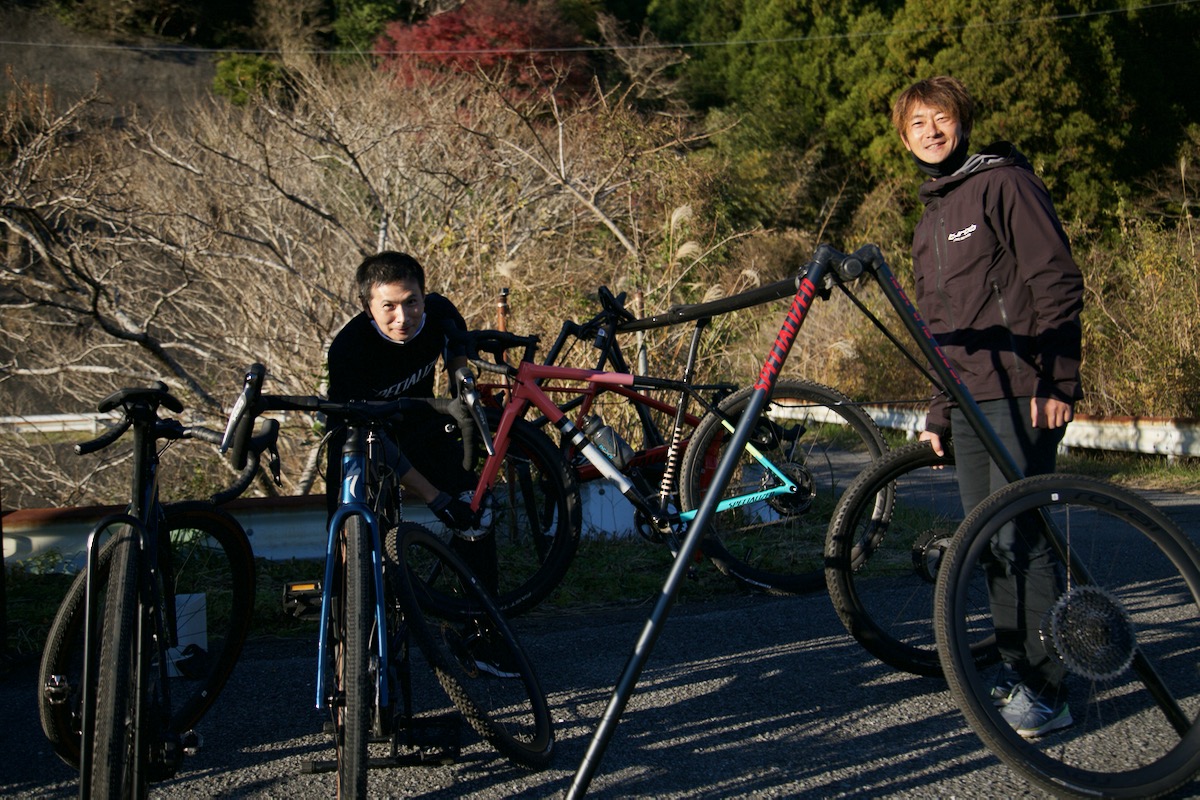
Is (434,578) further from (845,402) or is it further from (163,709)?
(845,402)

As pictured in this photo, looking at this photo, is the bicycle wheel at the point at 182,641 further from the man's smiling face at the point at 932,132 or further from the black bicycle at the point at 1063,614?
the man's smiling face at the point at 932,132

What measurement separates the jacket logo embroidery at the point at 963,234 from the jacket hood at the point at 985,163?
0.18 m

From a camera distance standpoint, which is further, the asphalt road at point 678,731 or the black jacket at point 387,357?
the black jacket at point 387,357

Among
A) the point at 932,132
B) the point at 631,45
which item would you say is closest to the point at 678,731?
the point at 932,132

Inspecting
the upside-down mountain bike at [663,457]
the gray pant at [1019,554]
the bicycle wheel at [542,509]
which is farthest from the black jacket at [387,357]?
the gray pant at [1019,554]

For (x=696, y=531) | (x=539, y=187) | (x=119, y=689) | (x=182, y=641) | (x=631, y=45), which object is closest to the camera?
(x=119, y=689)

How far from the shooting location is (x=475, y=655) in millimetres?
3637

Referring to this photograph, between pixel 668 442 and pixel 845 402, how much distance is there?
0.92m

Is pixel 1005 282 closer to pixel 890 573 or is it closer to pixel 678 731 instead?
pixel 678 731

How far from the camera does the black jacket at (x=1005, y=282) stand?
3.45m

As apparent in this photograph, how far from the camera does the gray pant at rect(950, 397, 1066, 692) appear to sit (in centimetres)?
342

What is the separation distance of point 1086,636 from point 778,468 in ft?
7.76

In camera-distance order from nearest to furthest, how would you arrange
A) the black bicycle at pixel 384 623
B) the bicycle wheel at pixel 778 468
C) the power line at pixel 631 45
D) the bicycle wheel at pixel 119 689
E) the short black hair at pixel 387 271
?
the bicycle wheel at pixel 119 689 → the black bicycle at pixel 384 623 → the short black hair at pixel 387 271 → the bicycle wheel at pixel 778 468 → the power line at pixel 631 45

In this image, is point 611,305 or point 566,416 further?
point 611,305
